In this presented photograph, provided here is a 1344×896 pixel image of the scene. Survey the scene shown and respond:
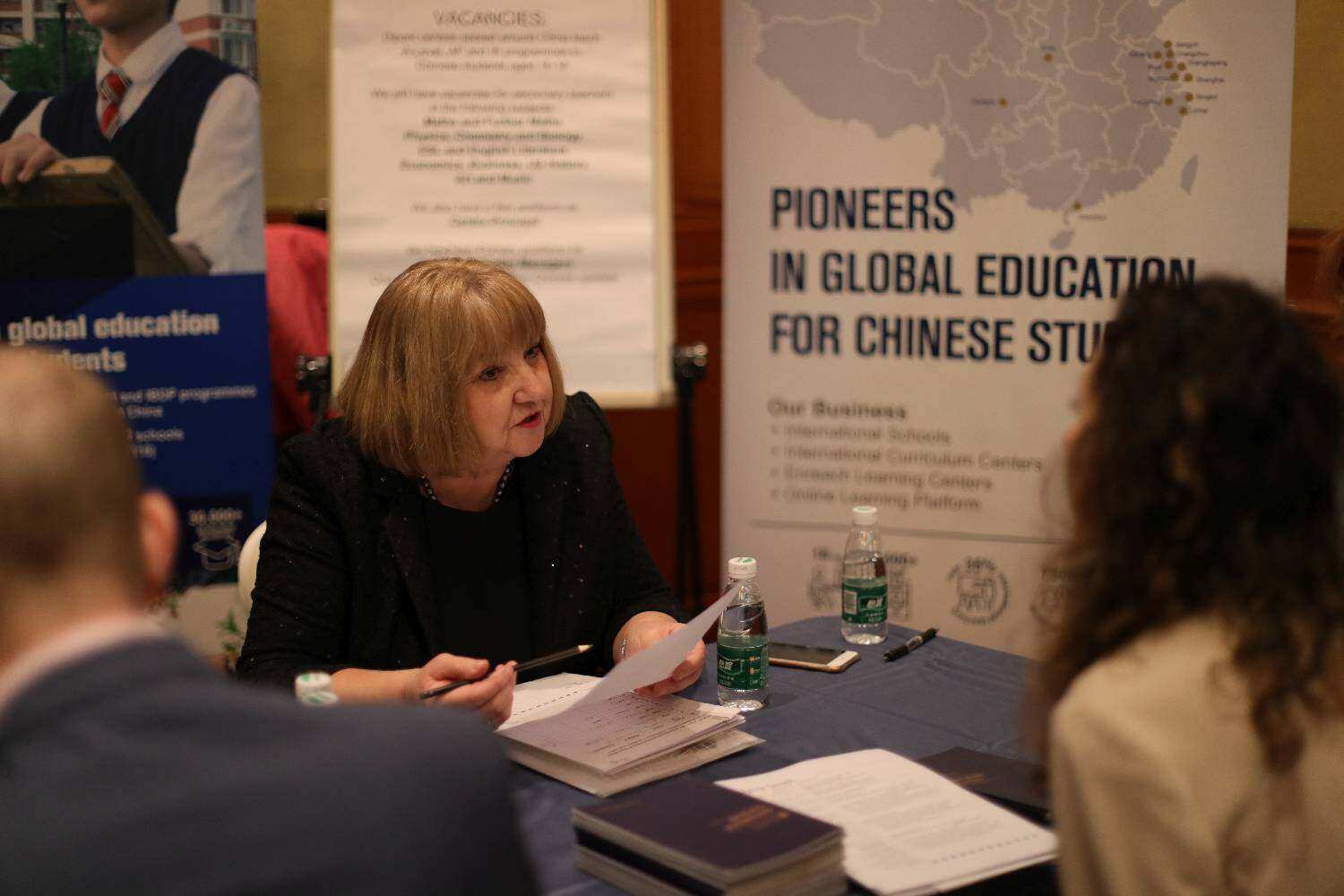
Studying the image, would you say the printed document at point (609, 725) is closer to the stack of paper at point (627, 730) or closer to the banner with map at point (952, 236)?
the stack of paper at point (627, 730)

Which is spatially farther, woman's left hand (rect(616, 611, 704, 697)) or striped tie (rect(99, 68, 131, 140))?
striped tie (rect(99, 68, 131, 140))

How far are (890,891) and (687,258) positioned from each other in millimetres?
3158

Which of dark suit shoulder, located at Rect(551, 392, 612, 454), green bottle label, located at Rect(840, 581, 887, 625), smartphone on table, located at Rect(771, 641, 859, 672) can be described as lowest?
smartphone on table, located at Rect(771, 641, 859, 672)

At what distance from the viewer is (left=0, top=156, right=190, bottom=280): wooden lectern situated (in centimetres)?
333

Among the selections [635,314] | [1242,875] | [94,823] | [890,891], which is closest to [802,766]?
[890,891]

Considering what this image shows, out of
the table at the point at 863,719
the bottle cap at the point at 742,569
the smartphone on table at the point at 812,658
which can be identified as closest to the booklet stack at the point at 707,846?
the table at the point at 863,719

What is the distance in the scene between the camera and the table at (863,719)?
1484 millimetres

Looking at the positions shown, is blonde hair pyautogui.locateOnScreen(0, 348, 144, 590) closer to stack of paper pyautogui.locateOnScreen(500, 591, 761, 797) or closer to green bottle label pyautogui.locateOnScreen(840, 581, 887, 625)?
stack of paper pyautogui.locateOnScreen(500, 591, 761, 797)

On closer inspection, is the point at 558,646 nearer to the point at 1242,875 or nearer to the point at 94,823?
the point at 1242,875

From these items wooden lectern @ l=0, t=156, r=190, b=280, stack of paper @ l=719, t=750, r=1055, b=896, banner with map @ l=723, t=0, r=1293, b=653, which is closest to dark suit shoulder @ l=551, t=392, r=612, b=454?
stack of paper @ l=719, t=750, r=1055, b=896

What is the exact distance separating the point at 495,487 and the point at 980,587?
1738mm

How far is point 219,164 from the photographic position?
135 inches

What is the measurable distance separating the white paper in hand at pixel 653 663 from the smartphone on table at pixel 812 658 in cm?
34

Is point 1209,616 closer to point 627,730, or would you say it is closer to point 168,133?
point 627,730
